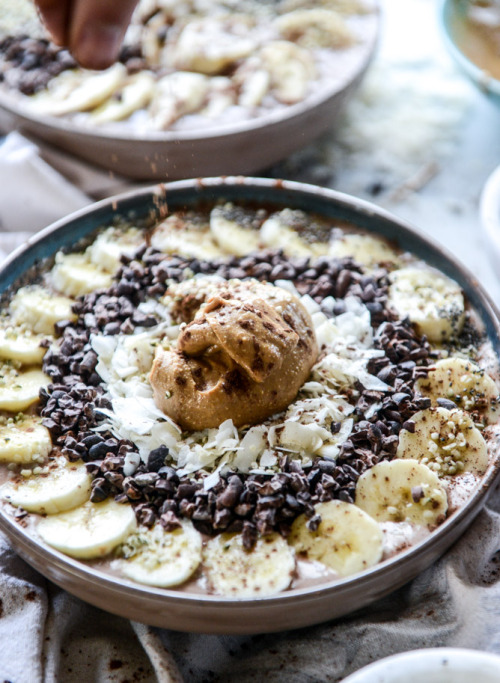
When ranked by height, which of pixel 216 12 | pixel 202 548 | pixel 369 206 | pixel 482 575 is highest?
pixel 216 12

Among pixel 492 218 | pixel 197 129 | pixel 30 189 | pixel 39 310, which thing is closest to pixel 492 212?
pixel 492 218

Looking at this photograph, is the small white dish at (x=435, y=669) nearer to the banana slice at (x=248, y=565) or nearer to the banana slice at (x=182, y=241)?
the banana slice at (x=248, y=565)

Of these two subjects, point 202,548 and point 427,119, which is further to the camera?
point 427,119

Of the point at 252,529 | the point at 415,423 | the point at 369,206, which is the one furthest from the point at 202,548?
the point at 369,206

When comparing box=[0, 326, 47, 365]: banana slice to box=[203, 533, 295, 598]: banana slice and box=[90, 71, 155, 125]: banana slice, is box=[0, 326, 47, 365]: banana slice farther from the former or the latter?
box=[90, 71, 155, 125]: banana slice

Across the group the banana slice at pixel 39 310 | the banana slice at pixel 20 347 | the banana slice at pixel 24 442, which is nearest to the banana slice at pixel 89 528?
the banana slice at pixel 24 442

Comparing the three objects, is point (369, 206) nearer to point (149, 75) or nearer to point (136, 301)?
point (136, 301)

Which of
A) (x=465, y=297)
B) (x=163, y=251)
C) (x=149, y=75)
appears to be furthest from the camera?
(x=149, y=75)
